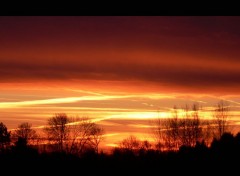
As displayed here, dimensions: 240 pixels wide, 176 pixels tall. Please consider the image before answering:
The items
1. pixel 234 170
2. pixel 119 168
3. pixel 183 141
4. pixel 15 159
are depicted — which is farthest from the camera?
pixel 183 141

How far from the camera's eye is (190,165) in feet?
68.3

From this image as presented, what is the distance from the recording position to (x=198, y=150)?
79.3 feet

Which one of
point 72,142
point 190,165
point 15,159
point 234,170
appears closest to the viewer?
point 234,170

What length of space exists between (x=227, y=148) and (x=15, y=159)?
13.2 meters

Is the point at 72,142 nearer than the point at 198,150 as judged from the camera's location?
No

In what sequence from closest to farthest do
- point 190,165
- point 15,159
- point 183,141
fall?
1. point 190,165
2. point 15,159
3. point 183,141

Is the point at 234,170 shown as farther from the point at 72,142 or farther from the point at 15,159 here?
the point at 72,142

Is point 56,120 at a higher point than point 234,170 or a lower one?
higher
